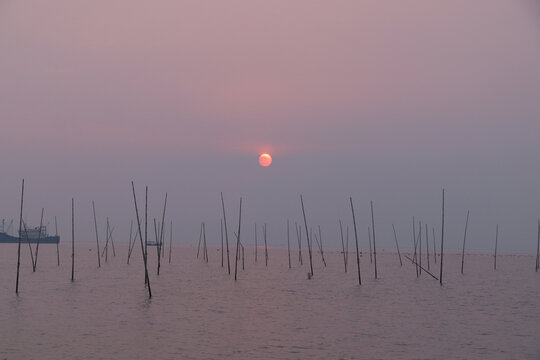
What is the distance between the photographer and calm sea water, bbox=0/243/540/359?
53.1 feet

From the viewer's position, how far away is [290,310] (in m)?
24.5

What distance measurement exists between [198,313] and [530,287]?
26.4 meters

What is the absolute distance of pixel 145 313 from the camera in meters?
23.0

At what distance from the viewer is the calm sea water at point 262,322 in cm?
1617

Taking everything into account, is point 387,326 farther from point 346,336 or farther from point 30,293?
point 30,293


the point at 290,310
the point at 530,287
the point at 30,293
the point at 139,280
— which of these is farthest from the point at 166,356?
A: the point at 530,287

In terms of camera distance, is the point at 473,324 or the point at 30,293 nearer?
the point at 473,324

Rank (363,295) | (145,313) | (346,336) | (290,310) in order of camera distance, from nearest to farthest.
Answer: (346,336) → (145,313) → (290,310) → (363,295)

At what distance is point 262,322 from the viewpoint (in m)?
21.1

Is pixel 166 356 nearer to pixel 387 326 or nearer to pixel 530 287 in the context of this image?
pixel 387 326

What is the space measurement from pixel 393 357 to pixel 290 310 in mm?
9213

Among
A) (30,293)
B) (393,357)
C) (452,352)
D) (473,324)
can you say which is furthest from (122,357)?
(30,293)

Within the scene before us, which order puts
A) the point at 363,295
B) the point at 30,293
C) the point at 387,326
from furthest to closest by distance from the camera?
the point at 363,295 < the point at 30,293 < the point at 387,326

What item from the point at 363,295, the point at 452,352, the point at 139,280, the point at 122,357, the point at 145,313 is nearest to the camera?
the point at 122,357
